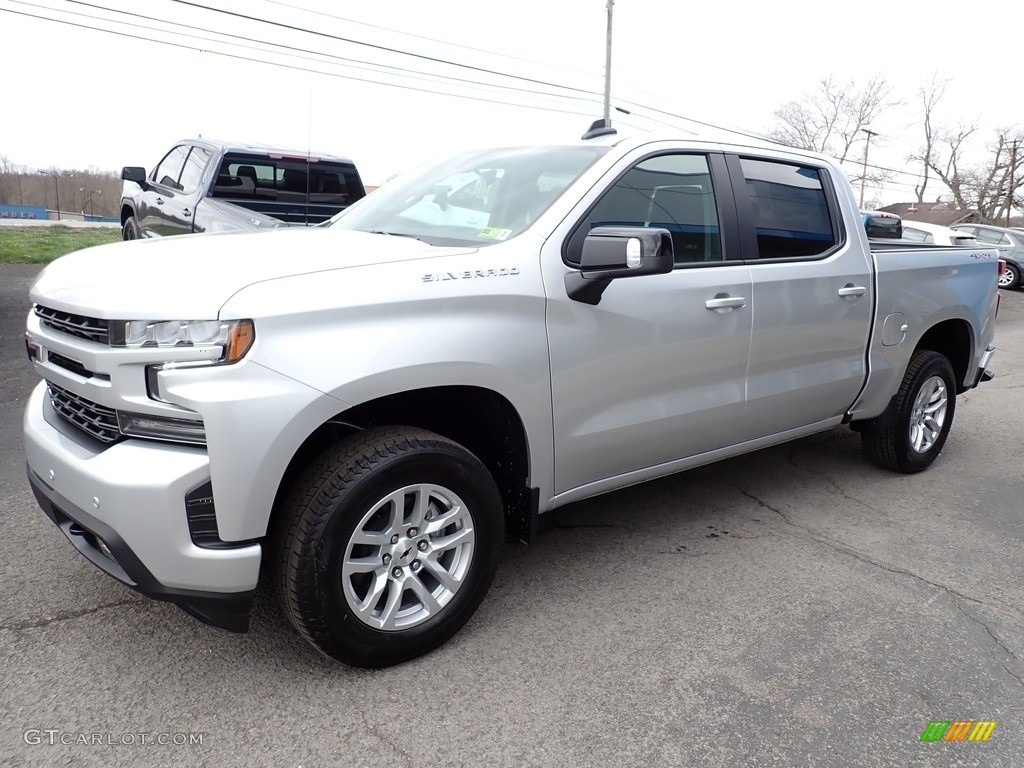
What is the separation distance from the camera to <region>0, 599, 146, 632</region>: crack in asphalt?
2.79m

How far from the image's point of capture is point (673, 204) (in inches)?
134

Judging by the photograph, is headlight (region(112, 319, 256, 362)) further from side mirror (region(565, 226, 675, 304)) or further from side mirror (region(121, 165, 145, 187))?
side mirror (region(121, 165, 145, 187))

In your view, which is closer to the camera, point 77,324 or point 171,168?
point 77,324

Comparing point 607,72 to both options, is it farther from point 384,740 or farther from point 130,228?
point 384,740

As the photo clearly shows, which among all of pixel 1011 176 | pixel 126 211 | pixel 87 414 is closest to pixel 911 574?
pixel 87 414

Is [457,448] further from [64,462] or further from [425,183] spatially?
[425,183]

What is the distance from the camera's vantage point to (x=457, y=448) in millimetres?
2648

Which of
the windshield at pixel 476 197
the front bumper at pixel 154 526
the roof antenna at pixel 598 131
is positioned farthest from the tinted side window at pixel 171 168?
the front bumper at pixel 154 526

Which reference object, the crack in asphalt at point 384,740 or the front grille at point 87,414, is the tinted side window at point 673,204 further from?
the crack in asphalt at point 384,740

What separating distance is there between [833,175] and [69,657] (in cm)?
422

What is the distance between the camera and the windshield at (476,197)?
3082 mm

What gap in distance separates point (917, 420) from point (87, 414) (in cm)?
453

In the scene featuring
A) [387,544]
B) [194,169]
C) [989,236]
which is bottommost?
[387,544]

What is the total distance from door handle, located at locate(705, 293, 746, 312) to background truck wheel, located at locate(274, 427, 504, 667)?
131 centimetres
